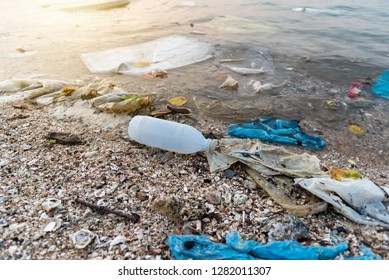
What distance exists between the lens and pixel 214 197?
7.34 feet

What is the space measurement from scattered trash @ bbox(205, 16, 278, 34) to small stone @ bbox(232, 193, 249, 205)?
556cm

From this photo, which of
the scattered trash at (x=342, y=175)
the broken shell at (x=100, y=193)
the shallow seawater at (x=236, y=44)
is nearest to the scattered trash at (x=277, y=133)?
the shallow seawater at (x=236, y=44)

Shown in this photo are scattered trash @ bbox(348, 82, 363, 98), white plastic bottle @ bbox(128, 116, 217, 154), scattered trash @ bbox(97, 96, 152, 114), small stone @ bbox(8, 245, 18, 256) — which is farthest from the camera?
scattered trash @ bbox(348, 82, 363, 98)

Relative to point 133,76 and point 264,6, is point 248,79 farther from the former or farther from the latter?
point 264,6

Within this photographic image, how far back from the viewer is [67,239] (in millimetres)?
1863

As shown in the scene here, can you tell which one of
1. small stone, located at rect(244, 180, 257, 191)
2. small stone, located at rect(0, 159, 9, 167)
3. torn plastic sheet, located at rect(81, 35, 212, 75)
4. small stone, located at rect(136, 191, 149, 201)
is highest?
torn plastic sheet, located at rect(81, 35, 212, 75)

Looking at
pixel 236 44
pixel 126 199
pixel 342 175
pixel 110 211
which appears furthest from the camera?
pixel 236 44

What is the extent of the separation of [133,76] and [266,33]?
3.89 m

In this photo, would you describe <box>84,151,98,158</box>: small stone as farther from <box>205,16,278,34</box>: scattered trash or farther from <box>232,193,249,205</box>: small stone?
A: <box>205,16,278,34</box>: scattered trash

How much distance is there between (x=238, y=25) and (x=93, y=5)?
5.00 meters

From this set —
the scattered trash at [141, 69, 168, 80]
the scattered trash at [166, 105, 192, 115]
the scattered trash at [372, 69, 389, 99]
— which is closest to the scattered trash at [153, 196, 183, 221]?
the scattered trash at [166, 105, 192, 115]

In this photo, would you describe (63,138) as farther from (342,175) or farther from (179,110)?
(342,175)

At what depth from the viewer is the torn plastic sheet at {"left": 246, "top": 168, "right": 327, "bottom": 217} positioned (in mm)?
2100

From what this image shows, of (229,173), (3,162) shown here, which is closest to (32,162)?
(3,162)
